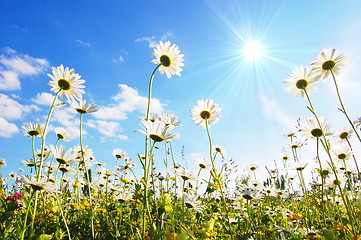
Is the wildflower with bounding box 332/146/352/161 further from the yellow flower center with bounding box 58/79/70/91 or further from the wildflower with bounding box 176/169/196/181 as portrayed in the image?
the yellow flower center with bounding box 58/79/70/91

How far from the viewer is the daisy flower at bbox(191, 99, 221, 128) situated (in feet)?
10.2

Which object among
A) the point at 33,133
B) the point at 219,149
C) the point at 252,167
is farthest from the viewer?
the point at 252,167

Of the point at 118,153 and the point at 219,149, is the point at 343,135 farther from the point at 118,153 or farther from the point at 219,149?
the point at 118,153

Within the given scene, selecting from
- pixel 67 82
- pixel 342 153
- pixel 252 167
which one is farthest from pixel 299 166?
pixel 67 82

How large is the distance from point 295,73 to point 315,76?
0.23 metres

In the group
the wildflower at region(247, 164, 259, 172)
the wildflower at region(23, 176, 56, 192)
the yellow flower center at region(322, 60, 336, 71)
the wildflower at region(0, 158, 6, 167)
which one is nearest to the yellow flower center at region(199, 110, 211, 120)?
the yellow flower center at region(322, 60, 336, 71)

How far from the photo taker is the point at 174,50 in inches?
107

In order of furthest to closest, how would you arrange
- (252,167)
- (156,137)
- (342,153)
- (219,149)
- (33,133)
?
(252,167) < (219,149) < (342,153) < (33,133) < (156,137)

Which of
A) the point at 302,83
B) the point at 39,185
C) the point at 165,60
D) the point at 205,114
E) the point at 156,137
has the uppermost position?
the point at 165,60

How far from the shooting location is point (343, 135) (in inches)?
117

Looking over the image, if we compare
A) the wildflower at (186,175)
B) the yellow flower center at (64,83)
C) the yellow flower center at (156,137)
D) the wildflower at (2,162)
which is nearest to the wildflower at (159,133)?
the yellow flower center at (156,137)

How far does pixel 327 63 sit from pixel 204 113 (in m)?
1.39

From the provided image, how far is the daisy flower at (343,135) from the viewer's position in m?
2.94

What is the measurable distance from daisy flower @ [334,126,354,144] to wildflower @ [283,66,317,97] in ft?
2.10
